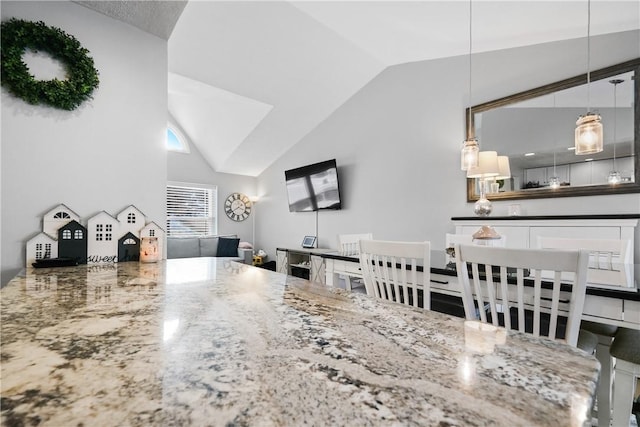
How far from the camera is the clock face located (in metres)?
6.29

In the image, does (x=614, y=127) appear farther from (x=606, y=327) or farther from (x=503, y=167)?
(x=606, y=327)

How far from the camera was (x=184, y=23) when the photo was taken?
2.93 m

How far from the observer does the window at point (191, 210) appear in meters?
5.76

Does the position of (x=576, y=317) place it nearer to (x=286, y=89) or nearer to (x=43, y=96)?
(x=43, y=96)

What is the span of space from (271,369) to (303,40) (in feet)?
11.4

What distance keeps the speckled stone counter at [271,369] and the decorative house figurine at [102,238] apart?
3.40 ft

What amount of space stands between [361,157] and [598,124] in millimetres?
2687

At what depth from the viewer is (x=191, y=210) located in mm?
5973

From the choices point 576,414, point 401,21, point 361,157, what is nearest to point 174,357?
point 576,414

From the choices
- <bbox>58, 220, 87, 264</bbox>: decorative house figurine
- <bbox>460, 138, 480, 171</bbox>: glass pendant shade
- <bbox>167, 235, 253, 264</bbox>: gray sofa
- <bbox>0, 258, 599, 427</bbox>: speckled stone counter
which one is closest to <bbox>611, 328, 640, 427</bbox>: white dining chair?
<bbox>0, 258, 599, 427</bbox>: speckled stone counter

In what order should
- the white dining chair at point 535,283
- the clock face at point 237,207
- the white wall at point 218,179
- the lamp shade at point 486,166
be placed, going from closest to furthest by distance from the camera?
the white dining chair at point 535,283 < the lamp shade at point 486,166 < the white wall at point 218,179 < the clock face at point 237,207

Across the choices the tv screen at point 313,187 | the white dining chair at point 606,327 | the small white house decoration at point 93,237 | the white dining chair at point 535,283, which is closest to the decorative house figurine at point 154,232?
the small white house decoration at point 93,237

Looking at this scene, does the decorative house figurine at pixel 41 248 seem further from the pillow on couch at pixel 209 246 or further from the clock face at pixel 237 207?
the clock face at pixel 237 207

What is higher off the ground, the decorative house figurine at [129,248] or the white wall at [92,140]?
the white wall at [92,140]
